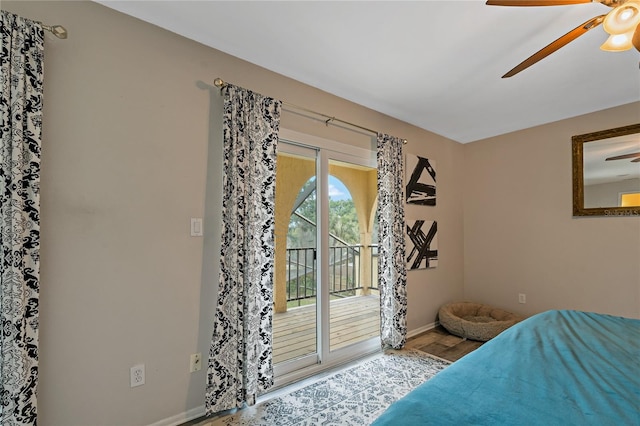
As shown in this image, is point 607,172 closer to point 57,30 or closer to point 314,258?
point 314,258

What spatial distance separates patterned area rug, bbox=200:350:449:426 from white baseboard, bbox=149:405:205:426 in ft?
0.34

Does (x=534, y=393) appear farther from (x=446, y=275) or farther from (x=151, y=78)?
(x=446, y=275)

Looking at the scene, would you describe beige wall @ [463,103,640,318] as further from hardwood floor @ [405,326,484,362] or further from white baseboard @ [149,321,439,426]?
white baseboard @ [149,321,439,426]

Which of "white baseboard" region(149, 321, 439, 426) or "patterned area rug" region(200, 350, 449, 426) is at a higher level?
"white baseboard" region(149, 321, 439, 426)

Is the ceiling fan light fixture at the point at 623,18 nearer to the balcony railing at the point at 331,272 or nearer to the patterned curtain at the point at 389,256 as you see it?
the patterned curtain at the point at 389,256

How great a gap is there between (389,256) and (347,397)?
1.40 metres

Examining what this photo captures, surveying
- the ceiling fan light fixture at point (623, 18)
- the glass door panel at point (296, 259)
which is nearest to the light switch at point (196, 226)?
the glass door panel at point (296, 259)

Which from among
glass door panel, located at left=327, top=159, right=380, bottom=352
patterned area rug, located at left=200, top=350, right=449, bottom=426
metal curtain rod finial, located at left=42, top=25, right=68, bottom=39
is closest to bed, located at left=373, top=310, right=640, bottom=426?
patterned area rug, located at left=200, top=350, right=449, bottom=426

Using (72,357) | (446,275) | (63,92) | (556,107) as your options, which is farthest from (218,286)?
(556,107)

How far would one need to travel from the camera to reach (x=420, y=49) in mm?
2205

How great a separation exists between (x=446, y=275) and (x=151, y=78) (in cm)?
395

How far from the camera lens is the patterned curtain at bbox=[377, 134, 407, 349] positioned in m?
3.12

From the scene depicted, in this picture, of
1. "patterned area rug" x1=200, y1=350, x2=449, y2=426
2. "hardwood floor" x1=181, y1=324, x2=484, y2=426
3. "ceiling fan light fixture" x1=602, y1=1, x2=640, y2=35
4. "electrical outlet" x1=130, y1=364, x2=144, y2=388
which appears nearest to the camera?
"ceiling fan light fixture" x1=602, y1=1, x2=640, y2=35

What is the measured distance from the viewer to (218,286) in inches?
80.4
